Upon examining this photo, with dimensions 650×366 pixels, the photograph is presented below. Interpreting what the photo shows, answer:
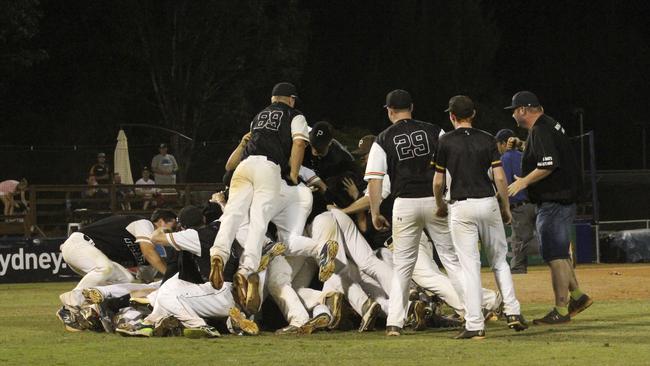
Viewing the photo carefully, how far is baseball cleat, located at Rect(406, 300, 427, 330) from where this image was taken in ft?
38.9

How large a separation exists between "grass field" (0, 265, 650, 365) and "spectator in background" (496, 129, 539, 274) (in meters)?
4.99

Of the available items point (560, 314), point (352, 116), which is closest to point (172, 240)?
point (560, 314)

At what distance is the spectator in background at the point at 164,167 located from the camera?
24.5m

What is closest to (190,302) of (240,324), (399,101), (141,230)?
(240,324)

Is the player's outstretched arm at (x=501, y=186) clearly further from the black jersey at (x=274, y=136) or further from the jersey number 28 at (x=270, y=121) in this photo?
the jersey number 28 at (x=270, y=121)

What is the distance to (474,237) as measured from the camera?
10758mm

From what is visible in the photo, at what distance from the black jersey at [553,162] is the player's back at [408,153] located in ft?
3.87

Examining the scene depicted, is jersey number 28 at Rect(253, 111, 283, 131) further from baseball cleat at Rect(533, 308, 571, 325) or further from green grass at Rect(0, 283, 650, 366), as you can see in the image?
baseball cleat at Rect(533, 308, 571, 325)

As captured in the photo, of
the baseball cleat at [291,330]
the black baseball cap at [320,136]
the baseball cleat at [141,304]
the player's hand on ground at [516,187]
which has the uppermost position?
the black baseball cap at [320,136]

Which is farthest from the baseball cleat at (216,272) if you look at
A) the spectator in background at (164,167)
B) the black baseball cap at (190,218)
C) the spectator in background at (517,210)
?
the spectator in background at (164,167)

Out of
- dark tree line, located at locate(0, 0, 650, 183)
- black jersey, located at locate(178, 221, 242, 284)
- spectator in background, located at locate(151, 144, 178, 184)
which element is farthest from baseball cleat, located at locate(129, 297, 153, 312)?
dark tree line, located at locate(0, 0, 650, 183)

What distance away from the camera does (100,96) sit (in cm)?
4359

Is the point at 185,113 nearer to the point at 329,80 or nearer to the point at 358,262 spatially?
the point at 329,80

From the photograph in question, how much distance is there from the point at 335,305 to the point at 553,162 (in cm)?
254
